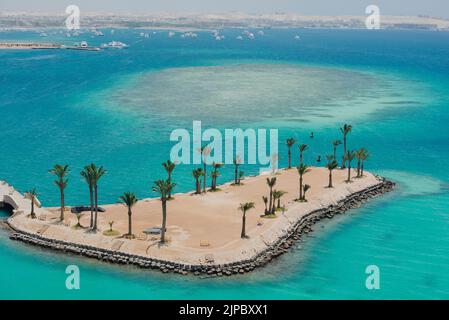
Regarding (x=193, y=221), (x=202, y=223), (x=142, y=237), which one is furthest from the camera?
(x=193, y=221)

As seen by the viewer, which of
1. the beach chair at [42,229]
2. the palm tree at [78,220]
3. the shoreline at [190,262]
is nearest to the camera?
the shoreline at [190,262]

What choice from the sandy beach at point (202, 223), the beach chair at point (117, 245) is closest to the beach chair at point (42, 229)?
the sandy beach at point (202, 223)

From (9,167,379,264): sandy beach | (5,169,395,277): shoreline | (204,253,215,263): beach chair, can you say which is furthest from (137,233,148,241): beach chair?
(204,253,215,263): beach chair

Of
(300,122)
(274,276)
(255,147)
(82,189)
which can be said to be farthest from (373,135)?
(274,276)

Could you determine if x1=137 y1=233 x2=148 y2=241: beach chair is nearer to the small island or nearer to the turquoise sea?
the small island

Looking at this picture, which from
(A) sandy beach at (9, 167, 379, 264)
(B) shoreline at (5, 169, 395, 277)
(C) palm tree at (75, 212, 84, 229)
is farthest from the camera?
(C) palm tree at (75, 212, 84, 229)

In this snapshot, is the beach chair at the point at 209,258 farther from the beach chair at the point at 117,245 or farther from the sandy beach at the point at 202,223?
the beach chair at the point at 117,245

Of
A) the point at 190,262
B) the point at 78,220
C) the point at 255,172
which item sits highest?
the point at 78,220

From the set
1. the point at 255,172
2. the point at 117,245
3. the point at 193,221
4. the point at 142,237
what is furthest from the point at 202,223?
the point at 255,172

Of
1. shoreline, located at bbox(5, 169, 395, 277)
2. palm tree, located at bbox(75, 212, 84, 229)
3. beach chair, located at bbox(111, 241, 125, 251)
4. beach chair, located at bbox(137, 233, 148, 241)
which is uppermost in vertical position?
palm tree, located at bbox(75, 212, 84, 229)

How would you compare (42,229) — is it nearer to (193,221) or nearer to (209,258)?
(193,221)
